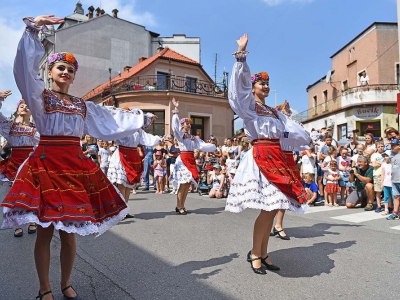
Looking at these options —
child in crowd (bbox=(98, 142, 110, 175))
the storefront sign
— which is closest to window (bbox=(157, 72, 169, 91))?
child in crowd (bbox=(98, 142, 110, 175))

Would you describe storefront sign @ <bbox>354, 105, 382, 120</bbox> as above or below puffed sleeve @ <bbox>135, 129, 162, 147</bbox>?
above

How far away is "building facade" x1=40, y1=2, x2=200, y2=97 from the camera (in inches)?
1117

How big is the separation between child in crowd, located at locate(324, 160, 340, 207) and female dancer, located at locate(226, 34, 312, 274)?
5.44 meters

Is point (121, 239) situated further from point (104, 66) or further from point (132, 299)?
point (104, 66)

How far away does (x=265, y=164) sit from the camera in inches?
132

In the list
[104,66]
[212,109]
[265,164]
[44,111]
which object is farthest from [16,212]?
[104,66]

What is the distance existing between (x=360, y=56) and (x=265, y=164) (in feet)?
87.9

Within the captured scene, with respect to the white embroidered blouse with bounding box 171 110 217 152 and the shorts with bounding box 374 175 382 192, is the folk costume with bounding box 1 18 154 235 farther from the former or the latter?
the shorts with bounding box 374 175 382 192

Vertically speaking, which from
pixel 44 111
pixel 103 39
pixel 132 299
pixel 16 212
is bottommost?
pixel 132 299

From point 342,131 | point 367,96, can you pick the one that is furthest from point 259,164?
point 342,131

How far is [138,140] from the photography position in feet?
20.4

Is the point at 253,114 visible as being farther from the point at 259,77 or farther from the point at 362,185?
the point at 362,185

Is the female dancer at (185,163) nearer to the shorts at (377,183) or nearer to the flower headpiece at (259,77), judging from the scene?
the flower headpiece at (259,77)

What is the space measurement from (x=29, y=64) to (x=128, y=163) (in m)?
3.81
